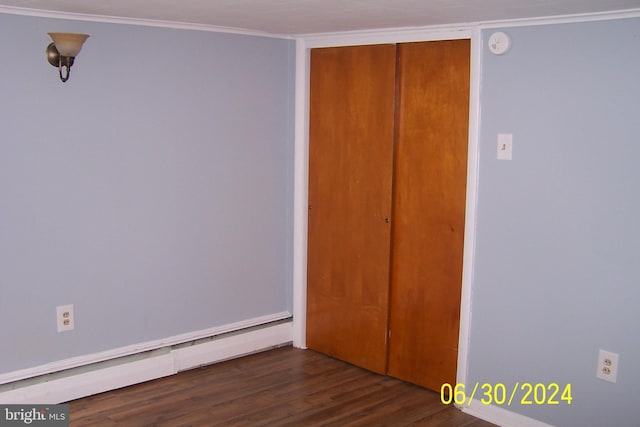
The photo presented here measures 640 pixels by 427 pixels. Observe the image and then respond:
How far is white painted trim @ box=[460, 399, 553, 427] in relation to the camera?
3174mm

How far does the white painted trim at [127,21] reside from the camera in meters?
3.04

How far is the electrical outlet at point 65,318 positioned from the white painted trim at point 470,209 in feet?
6.43

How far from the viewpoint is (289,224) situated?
422cm

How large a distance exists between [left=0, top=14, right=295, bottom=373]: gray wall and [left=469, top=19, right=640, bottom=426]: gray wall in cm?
139

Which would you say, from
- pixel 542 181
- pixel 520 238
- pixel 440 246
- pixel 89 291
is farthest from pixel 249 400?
pixel 542 181

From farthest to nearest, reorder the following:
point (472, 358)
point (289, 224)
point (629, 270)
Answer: point (289, 224)
point (472, 358)
point (629, 270)

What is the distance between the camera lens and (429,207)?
11.5 ft

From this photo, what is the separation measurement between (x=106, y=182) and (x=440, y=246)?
1.74 meters

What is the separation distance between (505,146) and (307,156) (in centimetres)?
135

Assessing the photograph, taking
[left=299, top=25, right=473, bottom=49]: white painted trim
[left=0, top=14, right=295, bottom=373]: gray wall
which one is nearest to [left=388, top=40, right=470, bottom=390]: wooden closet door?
[left=299, top=25, right=473, bottom=49]: white painted trim

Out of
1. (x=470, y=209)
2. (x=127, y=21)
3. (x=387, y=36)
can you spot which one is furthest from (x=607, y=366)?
(x=127, y=21)

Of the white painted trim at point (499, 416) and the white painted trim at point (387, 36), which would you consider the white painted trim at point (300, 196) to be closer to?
the white painted trim at point (387, 36)

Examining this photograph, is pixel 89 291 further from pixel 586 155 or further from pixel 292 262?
pixel 586 155

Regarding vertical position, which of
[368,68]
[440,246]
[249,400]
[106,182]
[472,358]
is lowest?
[249,400]
